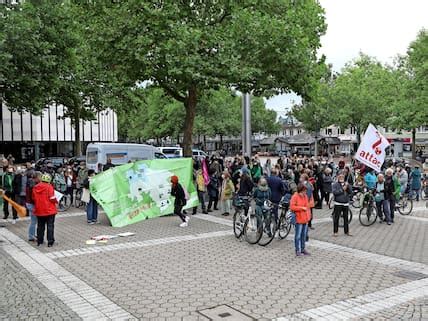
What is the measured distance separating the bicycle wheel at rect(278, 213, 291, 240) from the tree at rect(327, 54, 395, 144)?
132 feet

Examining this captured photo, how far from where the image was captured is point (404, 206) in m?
15.7

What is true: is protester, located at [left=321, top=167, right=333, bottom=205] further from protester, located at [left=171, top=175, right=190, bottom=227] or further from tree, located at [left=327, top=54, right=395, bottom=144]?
tree, located at [left=327, top=54, right=395, bottom=144]

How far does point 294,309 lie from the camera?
6.52m

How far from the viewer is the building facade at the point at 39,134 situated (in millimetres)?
50844

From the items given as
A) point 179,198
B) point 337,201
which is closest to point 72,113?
point 179,198

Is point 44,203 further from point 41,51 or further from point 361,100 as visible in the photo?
point 361,100

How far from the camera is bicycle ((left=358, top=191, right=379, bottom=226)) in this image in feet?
44.3

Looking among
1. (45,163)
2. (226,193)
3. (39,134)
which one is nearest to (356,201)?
(226,193)

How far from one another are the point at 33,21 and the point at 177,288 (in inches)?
784

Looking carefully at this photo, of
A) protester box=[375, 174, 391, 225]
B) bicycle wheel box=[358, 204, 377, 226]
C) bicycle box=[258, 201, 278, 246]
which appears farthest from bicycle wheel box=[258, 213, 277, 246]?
protester box=[375, 174, 391, 225]

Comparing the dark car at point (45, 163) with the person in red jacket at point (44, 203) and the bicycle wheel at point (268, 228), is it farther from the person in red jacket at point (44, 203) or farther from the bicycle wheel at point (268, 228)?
the bicycle wheel at point (268, 228)

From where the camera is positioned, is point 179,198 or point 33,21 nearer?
point 179,198

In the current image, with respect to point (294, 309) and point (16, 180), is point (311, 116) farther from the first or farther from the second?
point (294, 309)

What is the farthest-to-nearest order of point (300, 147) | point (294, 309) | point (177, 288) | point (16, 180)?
point (300, 147), point (16, 180), point (177, 288), point (294, 309)
